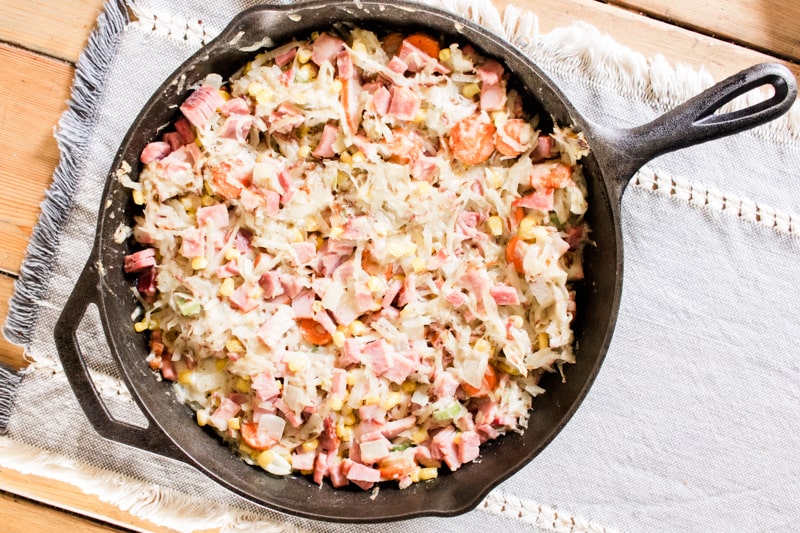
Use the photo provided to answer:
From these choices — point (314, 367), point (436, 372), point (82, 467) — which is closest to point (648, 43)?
point (436, 372)

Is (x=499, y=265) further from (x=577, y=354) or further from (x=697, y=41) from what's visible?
(x=697, y=41)

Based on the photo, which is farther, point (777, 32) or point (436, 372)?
point (777, 32)

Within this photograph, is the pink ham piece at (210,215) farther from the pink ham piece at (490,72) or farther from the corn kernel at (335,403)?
the pink ham piece at (490,72)

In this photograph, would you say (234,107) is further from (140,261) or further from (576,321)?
(576,321)

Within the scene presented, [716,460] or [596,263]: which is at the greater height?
[596,263]

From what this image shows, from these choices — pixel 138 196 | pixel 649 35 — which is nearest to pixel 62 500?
pixel 138 196

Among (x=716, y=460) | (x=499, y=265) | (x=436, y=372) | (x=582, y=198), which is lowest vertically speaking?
(x=716, y=460)
